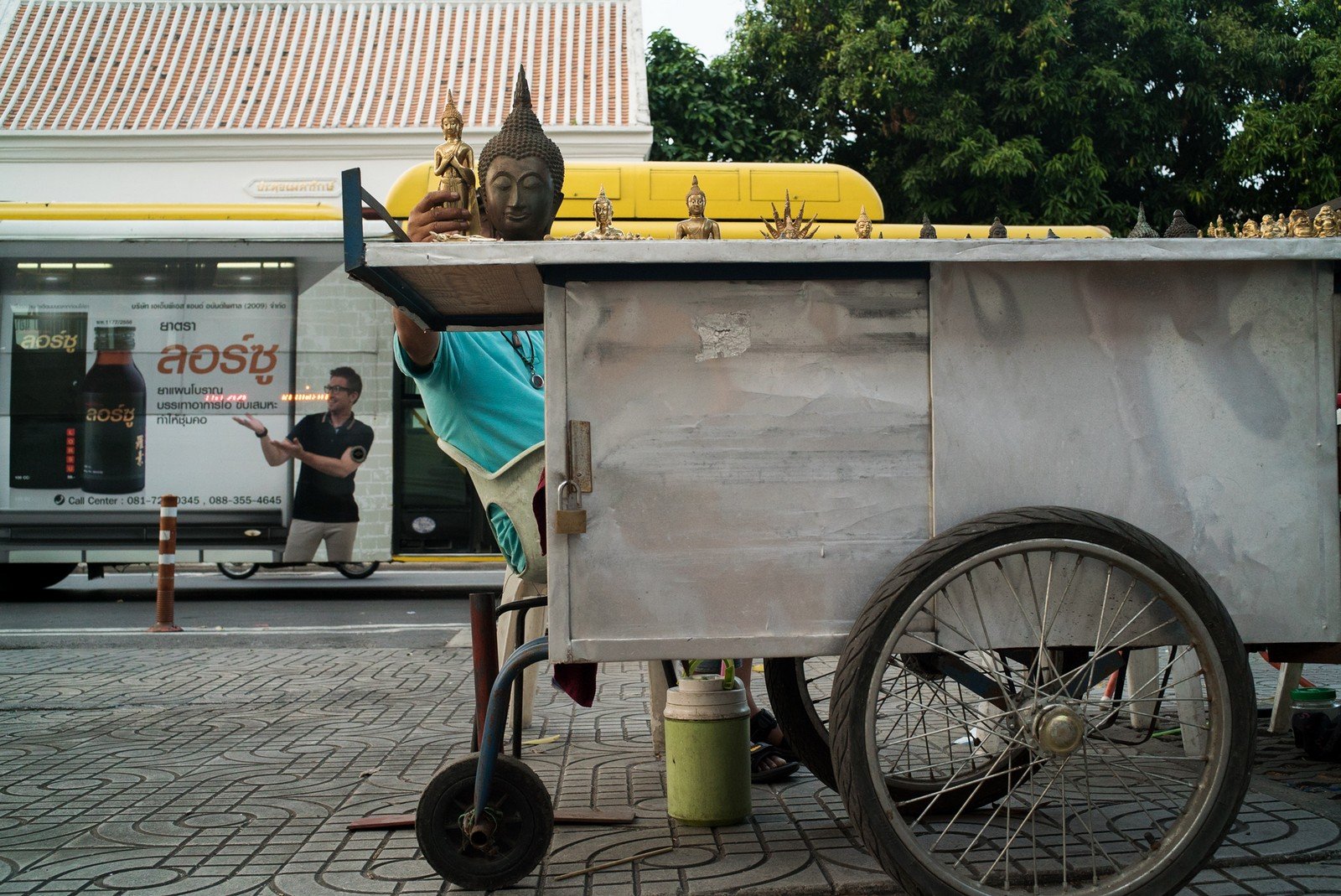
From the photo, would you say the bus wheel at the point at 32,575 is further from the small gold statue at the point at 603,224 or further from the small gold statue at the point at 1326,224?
the small gold statue at the point at 1326,224

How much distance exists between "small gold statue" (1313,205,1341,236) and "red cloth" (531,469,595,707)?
5.93 feet

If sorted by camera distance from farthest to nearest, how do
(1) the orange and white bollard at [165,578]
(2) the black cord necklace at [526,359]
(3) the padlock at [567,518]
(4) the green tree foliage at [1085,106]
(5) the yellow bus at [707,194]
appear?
(4) the green tree foliage at [1085,106], (5) the yellow bus at [707,194], (1) the orange and white bollard at [165,578], (2) the black cord necklace at [526,359], (3) the padlock at [567,518]

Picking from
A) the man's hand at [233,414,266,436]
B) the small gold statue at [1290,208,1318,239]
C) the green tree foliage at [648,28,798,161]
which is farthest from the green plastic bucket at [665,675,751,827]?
the green tree foliage at [648,28,798,161]

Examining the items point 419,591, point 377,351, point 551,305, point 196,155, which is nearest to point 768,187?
point 377,351

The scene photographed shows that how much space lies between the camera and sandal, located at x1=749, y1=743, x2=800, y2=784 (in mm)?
3732

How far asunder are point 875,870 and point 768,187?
728 cm

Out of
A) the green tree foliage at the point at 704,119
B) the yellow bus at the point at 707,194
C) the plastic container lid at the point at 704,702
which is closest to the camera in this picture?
the plastic container lid at the point at 704,702

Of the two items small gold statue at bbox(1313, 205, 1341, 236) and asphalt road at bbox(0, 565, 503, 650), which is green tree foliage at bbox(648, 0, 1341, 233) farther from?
small gold statue at bbox(1313, 205, 1341, 236)

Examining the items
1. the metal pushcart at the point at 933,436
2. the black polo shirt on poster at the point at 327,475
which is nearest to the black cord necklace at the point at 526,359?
the metal pushcart at the point at 933,436

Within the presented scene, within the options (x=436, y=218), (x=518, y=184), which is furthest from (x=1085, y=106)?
(x=436, y=218)

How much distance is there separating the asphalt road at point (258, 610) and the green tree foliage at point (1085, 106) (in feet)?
31.2

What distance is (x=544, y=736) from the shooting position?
4551mm

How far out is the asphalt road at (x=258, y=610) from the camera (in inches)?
309

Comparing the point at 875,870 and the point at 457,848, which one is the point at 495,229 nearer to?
the point at 457,848
